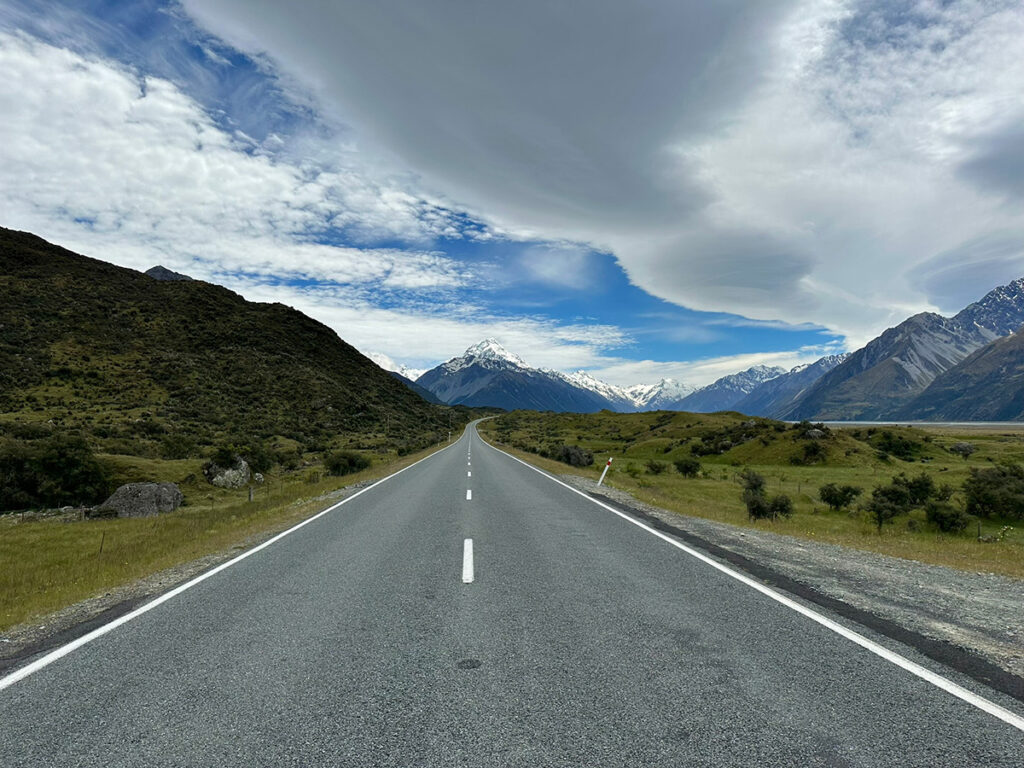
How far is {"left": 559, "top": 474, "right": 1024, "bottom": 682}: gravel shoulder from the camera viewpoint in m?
5.50

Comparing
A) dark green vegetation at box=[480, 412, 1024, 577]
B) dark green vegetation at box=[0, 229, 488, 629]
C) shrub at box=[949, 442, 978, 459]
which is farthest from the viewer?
shrub at box=[949, 442, 978, 459]

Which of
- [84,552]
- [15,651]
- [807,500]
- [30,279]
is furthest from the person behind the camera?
[30,279]

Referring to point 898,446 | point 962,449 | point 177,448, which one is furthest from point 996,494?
point 177,448

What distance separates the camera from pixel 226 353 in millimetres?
70688

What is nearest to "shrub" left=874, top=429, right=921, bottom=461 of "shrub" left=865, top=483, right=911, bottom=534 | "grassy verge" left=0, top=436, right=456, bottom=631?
"shrub" left=865, top=483, right=911, bottom=534

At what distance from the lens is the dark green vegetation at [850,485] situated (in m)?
16.0

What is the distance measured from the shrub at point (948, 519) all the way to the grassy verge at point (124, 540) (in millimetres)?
29083

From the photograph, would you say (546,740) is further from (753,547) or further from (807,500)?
(807,500)

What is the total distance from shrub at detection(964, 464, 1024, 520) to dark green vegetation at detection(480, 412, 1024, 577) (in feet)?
0.20

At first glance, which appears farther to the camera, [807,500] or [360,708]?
[807,500]

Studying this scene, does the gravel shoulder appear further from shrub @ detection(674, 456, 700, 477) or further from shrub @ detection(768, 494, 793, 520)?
shrub @ detection(674, 456, 700, 477)

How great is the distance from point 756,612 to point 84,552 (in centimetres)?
1807

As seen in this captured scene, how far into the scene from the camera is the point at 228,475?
2909 centimetres

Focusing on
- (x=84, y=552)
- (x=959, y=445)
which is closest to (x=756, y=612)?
(x=84, y=552)
